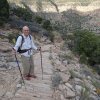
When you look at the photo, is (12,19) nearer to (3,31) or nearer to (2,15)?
(2,15)

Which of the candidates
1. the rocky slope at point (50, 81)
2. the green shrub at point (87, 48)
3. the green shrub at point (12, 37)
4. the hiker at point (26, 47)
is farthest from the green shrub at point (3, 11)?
the hiker at point (26, 47)

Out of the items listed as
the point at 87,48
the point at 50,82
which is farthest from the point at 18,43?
the point at 87,48

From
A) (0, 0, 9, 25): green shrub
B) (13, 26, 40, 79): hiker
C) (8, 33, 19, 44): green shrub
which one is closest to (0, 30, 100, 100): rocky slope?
(13, 26, 40, 79): hiker

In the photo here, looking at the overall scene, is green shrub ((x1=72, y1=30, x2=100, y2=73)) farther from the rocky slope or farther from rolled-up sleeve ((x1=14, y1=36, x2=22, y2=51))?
rolled-up sleeve ((x1=14, y1=36, x2=22, y2=51))

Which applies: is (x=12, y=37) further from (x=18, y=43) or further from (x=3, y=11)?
(x=18, y=43)

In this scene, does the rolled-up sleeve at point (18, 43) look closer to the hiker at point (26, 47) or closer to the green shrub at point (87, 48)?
the hiker at point (26, 47)

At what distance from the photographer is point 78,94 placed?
12539 millimetres

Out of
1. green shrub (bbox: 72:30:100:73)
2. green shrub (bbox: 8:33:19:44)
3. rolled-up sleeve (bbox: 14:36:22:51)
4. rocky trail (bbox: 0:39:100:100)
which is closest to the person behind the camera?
rocky trail (bbox: 0:39:100:100)

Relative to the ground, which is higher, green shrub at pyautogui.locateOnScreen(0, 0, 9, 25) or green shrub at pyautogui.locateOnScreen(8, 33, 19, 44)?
green shrub at pyautogui.locateOnScreen(0, 0, 9, 25)

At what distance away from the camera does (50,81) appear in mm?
13203

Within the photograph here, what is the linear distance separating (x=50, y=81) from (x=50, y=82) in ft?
0.42

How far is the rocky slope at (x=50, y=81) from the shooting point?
38.7 feet

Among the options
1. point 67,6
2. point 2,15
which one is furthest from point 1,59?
point 67,6

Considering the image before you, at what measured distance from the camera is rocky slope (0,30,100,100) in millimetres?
11797
